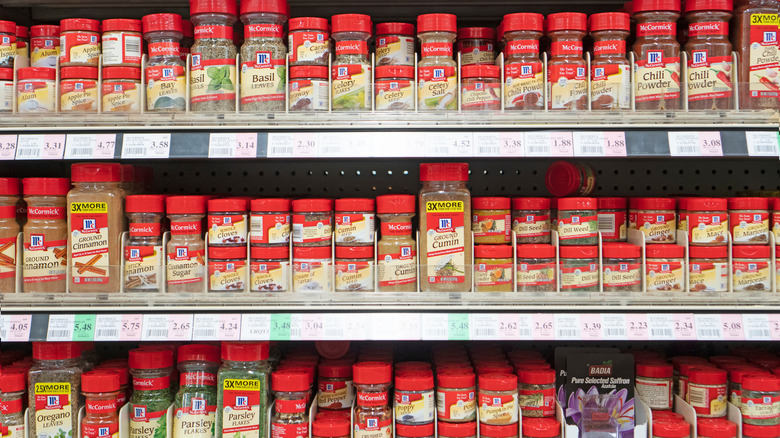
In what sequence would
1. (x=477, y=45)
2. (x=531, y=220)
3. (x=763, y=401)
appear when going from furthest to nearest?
1. (x=477, y=45)
2. (x=531, y=220)
3. (x=763, y=401)

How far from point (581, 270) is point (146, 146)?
113 centimetres

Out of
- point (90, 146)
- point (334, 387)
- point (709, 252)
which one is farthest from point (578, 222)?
point (90, 146)

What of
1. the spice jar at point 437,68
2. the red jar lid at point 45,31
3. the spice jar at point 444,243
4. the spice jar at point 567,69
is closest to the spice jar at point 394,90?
the spice jar at point 437,68

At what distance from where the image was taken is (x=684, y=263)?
1481mm

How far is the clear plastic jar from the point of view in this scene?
59.1 inches

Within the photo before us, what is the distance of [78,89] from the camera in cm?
150

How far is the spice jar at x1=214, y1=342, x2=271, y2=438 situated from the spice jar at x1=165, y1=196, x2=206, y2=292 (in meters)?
0.19

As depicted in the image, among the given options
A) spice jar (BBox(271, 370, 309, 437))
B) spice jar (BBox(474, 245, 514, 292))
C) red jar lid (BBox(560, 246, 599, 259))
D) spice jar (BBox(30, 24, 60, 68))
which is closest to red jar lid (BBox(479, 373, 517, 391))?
spice jar (BBox(474, 245, 514, 292))

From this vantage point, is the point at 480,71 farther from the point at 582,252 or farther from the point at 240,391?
the point at 240,391

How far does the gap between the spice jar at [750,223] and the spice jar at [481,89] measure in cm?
67

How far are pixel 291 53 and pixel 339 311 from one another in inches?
26.4

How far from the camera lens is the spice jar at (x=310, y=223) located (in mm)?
1490

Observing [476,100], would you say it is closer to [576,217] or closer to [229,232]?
[576,217]

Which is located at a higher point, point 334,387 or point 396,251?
point 396,251
